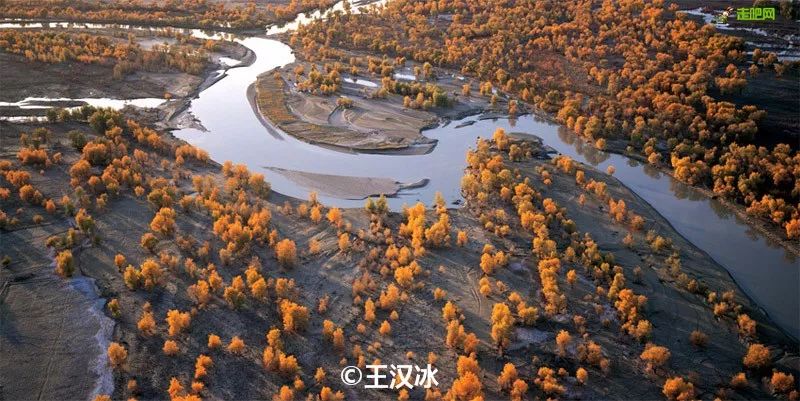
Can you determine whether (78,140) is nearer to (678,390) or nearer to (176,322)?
(176,322)

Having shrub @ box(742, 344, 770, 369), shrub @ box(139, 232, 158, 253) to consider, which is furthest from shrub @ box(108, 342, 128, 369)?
shrub @ box(742, 344, 770, 369)

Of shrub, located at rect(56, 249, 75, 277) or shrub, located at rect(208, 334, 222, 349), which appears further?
shrub, located at rect(56, 249, 75, 277)

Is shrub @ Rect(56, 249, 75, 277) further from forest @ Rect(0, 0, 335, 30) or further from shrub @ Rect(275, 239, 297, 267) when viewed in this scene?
forest @ Rect(0, 0, 335, 30)

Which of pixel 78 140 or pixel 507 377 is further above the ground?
pixel 78 140

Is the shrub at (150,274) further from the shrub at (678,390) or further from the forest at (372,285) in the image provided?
the shrub at (678,390)

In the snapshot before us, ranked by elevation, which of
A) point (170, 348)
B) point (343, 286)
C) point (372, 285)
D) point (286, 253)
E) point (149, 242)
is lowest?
point (170, 348)

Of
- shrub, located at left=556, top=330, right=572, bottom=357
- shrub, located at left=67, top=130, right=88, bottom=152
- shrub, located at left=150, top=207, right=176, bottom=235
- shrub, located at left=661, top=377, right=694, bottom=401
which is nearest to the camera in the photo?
shrub, located at left=661, top=377, right=694, bottom=401

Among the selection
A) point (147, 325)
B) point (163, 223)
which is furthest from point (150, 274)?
point (163, 223)
